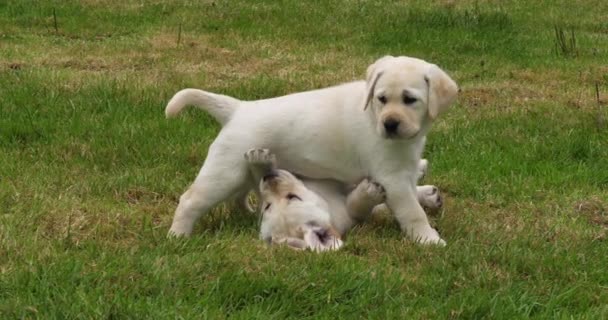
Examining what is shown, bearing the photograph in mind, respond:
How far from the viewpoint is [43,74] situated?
8.31 m

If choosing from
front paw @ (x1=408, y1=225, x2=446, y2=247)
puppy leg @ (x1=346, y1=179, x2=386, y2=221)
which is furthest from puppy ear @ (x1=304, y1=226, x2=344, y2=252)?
front paw @ (x1=408, y1=225, x2=446, y2=247)

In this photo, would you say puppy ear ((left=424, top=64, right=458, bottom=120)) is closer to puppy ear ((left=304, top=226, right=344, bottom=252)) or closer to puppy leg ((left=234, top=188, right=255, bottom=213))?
puppy ear ((left=304, top=226, right=344, bottom=252))

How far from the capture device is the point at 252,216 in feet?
16.7

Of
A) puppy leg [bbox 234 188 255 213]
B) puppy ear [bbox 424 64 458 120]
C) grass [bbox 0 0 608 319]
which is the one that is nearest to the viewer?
grass [bbox 0 0 608 319]

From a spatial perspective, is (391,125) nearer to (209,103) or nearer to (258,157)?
(258,157)

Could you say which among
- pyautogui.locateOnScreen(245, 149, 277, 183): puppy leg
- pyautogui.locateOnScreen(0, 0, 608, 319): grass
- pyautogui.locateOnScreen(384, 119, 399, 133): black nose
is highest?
pyautogui.locateOnScreen(384, 119, 399, 133): black nose

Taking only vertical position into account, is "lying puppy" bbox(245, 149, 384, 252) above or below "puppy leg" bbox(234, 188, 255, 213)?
above

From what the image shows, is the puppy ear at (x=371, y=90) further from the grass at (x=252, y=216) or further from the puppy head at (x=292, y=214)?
the grass at (x=252, y=216)

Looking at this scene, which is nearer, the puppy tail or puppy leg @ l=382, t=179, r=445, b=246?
puppy leg @ l=382, t=179, r=445, b=246

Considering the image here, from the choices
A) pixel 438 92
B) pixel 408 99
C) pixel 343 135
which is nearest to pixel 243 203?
pixel 343 135

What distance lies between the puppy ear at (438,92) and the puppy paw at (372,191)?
0.43m

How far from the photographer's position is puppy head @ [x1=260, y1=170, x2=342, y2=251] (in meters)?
4.52

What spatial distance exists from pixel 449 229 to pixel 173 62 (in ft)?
17.5

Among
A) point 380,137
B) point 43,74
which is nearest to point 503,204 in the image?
point 380,137
